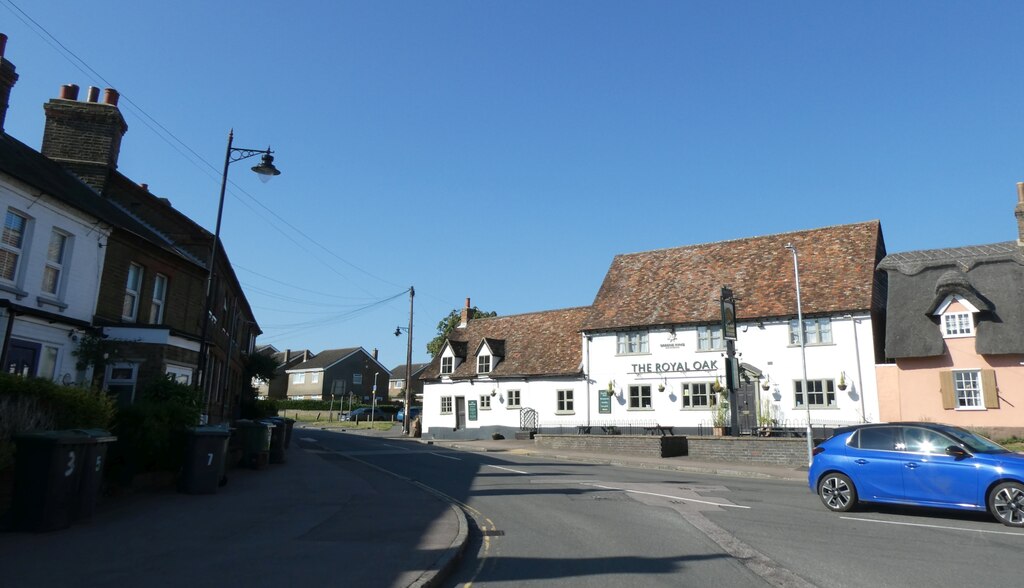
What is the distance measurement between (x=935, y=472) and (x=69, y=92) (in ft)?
82.5

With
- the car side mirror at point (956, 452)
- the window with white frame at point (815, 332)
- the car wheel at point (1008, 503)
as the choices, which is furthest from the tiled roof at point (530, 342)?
the car wheel at point (1008, 503)

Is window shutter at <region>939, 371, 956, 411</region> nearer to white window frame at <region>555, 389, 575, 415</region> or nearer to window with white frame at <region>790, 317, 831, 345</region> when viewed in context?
window with white frame at <region>790, 317, 831, 345</region>

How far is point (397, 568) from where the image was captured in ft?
23.8

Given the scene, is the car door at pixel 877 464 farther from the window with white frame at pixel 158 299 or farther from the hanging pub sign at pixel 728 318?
the window with white frame at pixel 158 299

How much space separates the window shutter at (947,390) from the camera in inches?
1056

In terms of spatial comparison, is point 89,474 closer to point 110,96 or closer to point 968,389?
point 110,96

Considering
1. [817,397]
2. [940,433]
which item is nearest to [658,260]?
[817,397]

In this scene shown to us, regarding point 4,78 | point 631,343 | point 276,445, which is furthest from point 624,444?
point 4,78

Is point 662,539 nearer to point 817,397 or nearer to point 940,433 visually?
point 940,433

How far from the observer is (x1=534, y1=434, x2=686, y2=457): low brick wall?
2683 centimetres

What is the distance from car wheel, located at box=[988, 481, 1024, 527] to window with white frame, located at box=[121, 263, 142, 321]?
19764mm

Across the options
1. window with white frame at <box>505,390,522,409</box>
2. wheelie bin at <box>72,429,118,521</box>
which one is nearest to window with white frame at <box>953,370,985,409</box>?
window with white frame at <box>505,390,522,409</box>

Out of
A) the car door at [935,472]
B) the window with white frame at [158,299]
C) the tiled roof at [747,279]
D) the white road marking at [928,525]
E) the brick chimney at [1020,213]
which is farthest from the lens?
the tiled roof at [747,279]

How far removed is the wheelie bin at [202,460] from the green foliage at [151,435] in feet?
0.93
